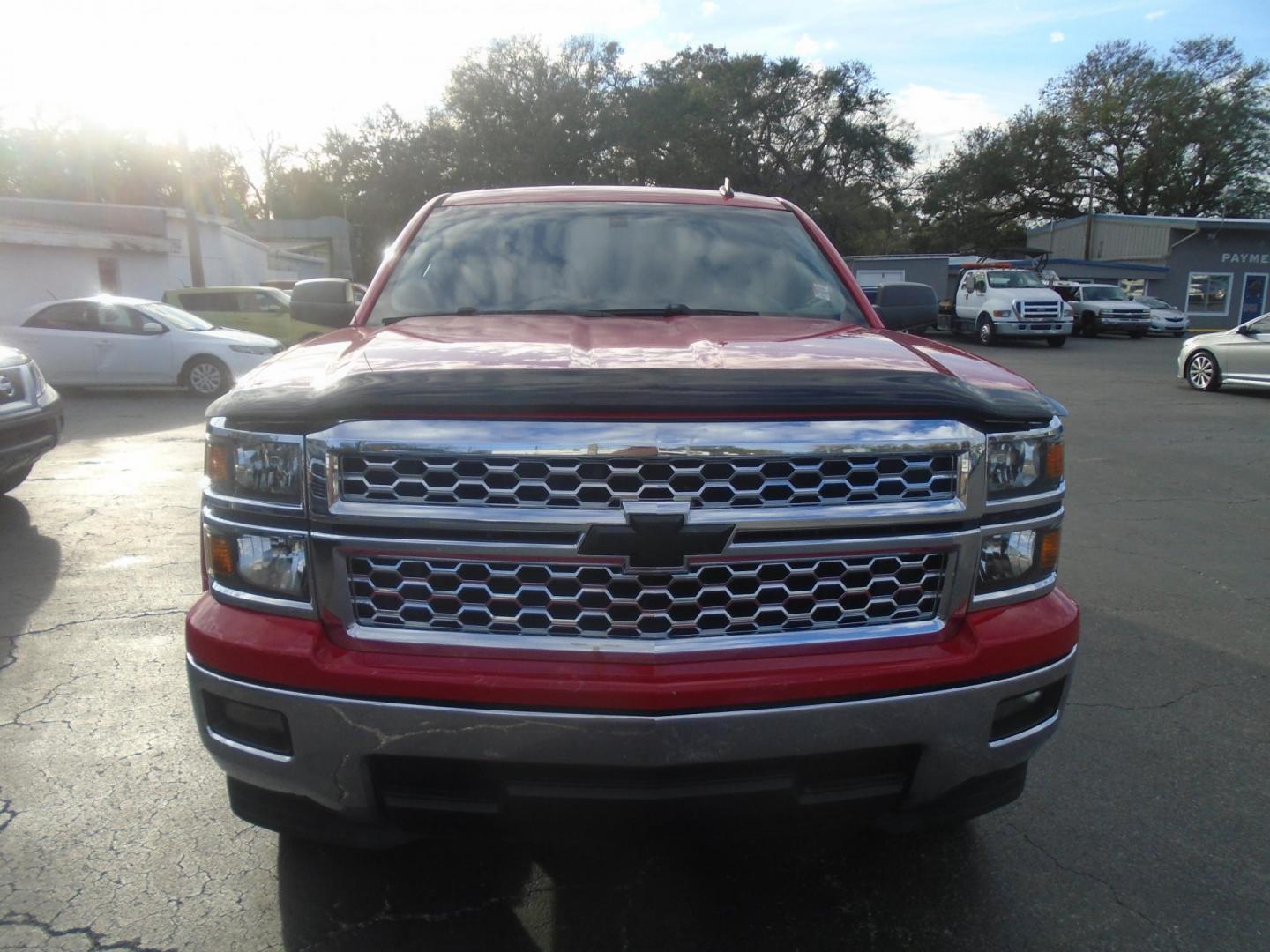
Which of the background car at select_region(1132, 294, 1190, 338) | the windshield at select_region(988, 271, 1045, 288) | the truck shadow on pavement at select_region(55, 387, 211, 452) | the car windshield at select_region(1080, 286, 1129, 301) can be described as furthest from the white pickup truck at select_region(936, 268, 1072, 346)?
the truck shadow on pavement at select_region(55, 387, 211, 452)

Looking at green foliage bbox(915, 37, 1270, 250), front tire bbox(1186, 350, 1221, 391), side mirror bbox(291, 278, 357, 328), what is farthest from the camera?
green foliage bbox(915, 37, 1270, 250)

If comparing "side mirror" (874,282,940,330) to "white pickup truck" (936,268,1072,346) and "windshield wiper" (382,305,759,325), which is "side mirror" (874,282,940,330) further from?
"white pickup truck" (936,268,1072,346)

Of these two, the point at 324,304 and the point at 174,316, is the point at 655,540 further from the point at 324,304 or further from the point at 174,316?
the point at 174,316

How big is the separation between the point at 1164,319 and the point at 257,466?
37192 mm

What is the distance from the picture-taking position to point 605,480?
1.97 meters

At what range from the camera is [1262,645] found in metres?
4.54

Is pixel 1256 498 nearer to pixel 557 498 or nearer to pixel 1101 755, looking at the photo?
pixel 1101 755

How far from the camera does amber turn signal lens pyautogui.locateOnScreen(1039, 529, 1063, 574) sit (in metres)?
2.27

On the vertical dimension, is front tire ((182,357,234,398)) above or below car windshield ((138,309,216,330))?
below

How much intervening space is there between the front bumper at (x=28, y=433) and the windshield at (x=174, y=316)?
24.1 ft

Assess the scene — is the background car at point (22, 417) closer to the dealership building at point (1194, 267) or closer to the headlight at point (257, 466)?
the headlight at point (257, 466)

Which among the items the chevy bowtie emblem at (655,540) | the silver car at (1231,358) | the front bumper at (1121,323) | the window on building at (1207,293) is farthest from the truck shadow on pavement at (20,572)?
the window on building at (1207,293)

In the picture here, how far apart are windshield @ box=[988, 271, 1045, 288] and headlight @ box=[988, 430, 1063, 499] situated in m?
26.5

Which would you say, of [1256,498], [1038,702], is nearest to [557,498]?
[1038,702]
